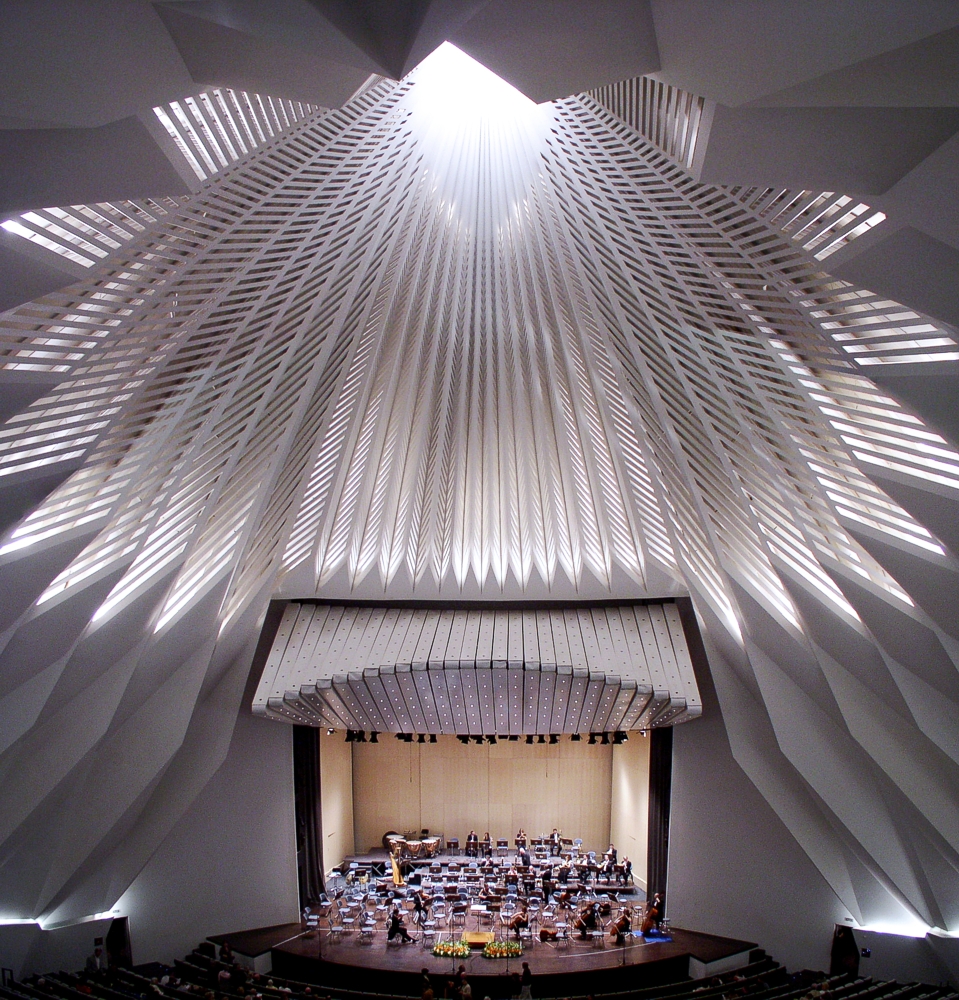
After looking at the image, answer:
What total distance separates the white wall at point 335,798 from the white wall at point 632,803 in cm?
840

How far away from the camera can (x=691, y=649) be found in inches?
807

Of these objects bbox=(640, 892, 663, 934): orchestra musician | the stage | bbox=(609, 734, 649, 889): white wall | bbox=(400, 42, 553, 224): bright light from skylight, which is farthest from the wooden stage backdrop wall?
bbox=(400, 42, 553, 224): bright light from skylight

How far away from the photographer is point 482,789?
2783 cm

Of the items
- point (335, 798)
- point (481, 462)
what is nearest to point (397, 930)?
point (335, 798)

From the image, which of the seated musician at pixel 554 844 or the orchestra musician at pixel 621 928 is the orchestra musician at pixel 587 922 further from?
the seated musician at pixel 554 844

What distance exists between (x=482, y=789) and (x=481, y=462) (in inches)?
572

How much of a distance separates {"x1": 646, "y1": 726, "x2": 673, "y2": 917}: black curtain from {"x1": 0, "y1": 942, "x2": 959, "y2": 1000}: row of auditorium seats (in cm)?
332

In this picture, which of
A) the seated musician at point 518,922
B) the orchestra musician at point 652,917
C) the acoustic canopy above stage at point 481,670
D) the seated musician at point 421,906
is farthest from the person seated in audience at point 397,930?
the orchestra musician at point 652,917

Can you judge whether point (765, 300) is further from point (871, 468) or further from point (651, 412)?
point (651, 412)

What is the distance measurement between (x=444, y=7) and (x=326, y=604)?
1722 centimetres

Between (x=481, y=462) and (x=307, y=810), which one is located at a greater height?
(x=481, y=462)

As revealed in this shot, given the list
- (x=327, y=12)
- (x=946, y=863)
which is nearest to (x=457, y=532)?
(x=946, y=863)

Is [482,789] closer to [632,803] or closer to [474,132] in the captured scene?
[632,803]

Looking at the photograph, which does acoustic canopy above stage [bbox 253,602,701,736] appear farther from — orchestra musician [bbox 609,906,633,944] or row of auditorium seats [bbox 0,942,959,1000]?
row of auditorium seats [bbox 0,942,959,1000]
